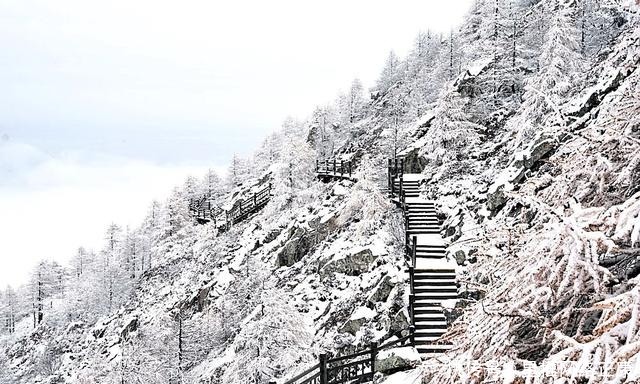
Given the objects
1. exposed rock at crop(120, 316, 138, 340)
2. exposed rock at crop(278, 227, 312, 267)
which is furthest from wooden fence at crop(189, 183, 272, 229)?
exposed rock at crop(278, 227, 312, 267)

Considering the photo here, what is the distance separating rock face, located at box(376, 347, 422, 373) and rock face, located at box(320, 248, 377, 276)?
761 cm

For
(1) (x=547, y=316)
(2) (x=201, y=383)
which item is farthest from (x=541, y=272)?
(2) (x=201, y=383)

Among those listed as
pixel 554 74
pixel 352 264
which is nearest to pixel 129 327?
pixel 352 264

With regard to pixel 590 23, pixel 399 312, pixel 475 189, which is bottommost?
pixel 399 312

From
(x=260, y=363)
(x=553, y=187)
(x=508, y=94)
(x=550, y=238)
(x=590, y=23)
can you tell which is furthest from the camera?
(x=508, y=94)

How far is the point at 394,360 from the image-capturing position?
42.2ft

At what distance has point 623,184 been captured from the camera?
3.82 metres

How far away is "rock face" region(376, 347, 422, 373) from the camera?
12.8 meters

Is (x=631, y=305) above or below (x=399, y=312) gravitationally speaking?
above

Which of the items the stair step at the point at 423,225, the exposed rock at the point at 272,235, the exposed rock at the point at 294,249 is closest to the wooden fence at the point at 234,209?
the exposed rock at the point at 272,235

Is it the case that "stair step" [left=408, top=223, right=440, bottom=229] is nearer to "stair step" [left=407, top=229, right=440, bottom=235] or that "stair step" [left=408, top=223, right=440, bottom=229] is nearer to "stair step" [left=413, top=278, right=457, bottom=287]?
"stair step" [left=407, top=229, right=440, bottom=235]

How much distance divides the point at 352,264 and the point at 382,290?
10.5ft

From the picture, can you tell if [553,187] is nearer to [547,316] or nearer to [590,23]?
[547,316]

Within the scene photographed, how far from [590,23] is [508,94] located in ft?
18.0
